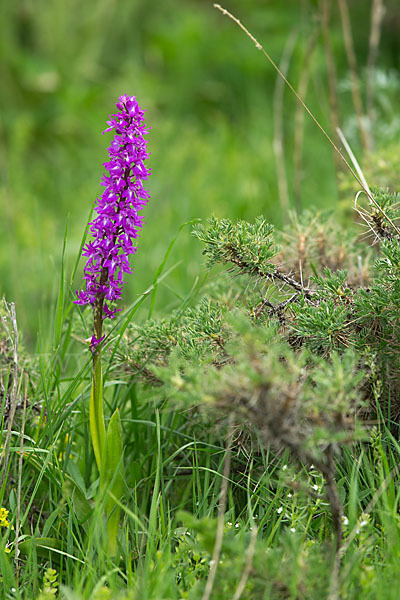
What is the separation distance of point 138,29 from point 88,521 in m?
6.88

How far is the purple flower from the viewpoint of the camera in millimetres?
1478

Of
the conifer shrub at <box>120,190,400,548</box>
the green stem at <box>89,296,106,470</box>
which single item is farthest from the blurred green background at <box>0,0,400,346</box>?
Answer: the green stem at <box>89,296,106,470</box>

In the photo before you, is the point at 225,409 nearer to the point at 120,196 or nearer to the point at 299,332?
the point at 299,332

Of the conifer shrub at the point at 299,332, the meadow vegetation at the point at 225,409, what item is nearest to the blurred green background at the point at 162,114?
the meadow vegetation at the point at 225,409

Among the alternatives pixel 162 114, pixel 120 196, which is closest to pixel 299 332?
pixel 120 196

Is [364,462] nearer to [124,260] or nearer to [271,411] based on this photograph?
[271,411]

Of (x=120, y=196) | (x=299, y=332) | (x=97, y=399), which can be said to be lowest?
(x=97, y=399)

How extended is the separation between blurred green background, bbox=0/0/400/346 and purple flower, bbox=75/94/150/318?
1.55 metres

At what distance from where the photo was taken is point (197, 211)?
13.2 ft

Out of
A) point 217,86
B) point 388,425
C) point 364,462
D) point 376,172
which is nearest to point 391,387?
point 388,425

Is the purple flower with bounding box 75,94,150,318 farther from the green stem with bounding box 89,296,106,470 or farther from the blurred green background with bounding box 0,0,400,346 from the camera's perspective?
the blurred green background with bounding box 0,0,400,346

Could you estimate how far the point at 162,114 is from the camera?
610cm

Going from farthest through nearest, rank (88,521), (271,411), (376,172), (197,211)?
(197,211)
(376,172)
(88,521)
(271,411)

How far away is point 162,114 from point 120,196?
4826 millimetres
